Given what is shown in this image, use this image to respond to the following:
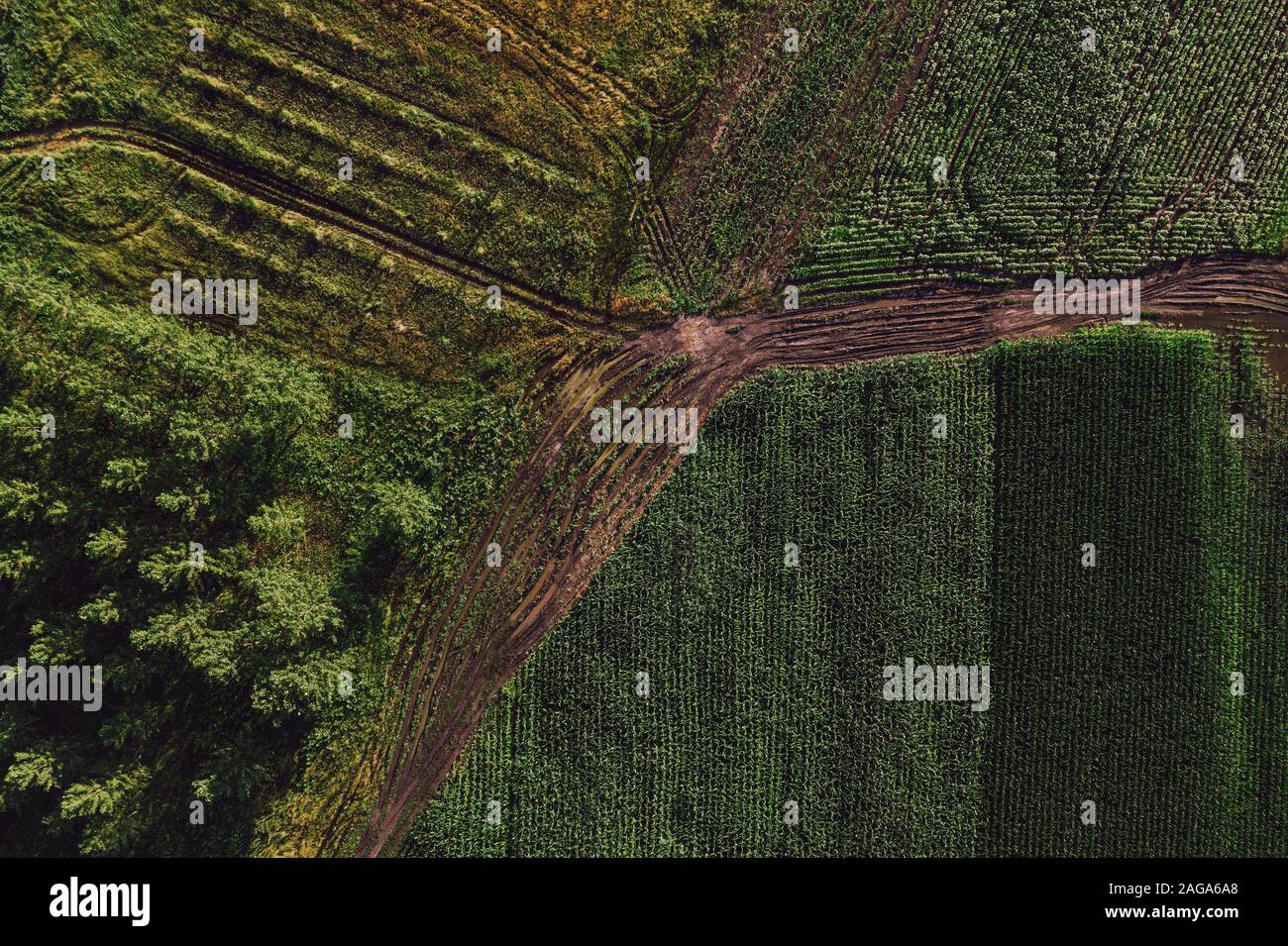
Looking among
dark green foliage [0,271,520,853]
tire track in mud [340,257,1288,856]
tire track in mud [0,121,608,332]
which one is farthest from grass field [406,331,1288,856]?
tire track in mud [0,121,608,332]

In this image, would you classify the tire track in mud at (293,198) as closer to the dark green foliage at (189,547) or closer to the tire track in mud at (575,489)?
the tire track in mud at (575,489)

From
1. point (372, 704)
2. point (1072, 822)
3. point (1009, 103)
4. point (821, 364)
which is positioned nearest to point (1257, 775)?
point (1072, 822)

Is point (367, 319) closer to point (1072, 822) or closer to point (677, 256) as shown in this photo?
point (677, 256)

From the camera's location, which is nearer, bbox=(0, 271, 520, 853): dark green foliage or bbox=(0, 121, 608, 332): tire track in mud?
bbox=(0, 271, 520, 853): dark green foliage

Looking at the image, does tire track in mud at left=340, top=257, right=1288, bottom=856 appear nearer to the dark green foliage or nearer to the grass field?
the grass field

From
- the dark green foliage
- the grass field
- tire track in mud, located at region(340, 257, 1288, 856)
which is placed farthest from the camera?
the grass field

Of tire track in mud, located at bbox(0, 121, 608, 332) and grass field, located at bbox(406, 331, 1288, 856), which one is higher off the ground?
tire track in mud, located at bbox(0, 121, 608, 332)

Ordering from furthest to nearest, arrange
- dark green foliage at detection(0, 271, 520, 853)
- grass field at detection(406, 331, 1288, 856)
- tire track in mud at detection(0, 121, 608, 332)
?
1. grass field at detection(406, 331, 1288, 856)
2. tire track in mud at detection(0, 121, 608, 332)
3. dark green foliage at detection(0, 271, 520, 853)

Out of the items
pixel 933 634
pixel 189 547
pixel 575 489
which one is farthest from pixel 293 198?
pixel 933 634
